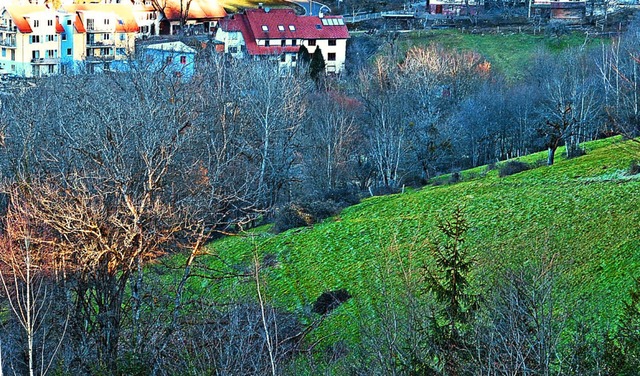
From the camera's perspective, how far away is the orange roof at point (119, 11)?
65.2 metres

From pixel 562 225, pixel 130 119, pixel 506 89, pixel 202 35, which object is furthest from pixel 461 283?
pixel 202 35

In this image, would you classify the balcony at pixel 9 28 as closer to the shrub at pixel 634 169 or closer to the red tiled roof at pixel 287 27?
the red tiled roof at pixel 287 27

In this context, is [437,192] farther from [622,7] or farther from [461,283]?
[622,7]

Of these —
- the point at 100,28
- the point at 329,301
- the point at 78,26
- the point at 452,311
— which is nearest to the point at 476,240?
the point at 329,301

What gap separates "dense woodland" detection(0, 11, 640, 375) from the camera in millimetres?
13500

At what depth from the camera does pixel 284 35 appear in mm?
62156

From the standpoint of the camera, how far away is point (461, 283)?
1374 centimetres

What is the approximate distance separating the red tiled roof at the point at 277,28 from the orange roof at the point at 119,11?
22.8ft

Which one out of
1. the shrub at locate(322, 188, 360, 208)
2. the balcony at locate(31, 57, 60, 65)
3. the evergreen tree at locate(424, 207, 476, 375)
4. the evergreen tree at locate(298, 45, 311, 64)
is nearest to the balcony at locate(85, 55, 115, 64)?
the balcony at locate(31, 57, 60, 65)

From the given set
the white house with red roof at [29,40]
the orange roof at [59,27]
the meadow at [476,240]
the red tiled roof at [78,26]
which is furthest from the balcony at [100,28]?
the meadow at [476,240]

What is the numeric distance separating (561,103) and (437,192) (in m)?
7.39

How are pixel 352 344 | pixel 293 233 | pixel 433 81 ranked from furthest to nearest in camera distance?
pixel 433 81
pixel 293 233
pixel 352 344

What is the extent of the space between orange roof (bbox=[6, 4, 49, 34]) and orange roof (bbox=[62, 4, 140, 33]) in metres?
2.53

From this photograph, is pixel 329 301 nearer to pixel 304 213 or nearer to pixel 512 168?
pixel 304 213
